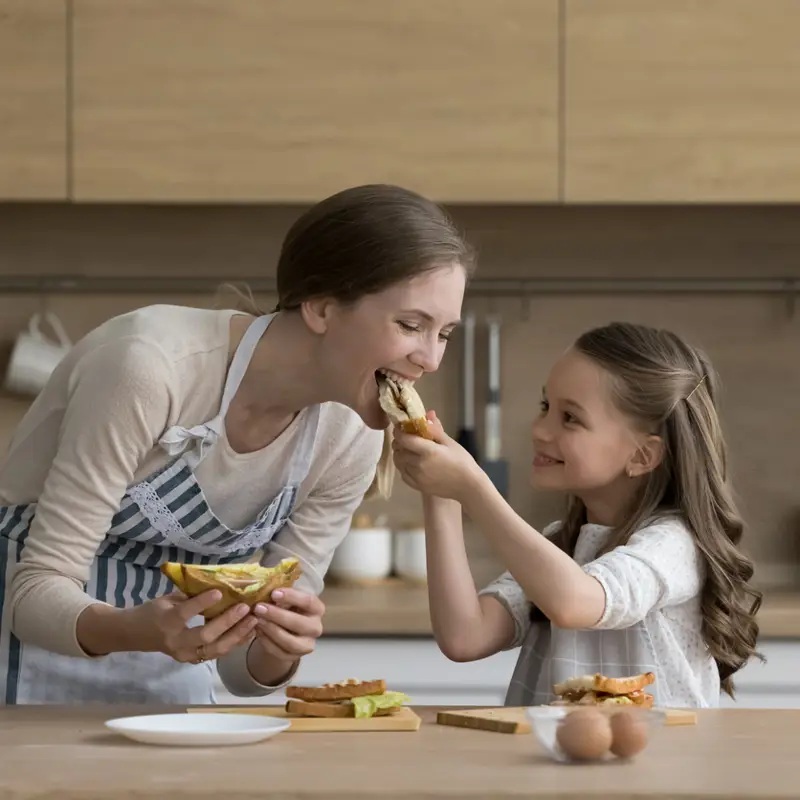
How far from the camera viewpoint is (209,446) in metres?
1.62

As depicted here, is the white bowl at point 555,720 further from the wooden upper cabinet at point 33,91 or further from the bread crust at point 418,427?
the wooden upper cabinet at point 33,91

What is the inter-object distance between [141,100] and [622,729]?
6.42 ft

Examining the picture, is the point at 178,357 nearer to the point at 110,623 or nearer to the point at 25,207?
the point at 110,623

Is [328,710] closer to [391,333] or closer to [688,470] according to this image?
[391,333]

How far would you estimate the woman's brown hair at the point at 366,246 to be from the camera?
1553 millimetres

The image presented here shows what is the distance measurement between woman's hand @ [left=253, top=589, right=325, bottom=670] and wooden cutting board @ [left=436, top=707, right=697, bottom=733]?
6.7 inches

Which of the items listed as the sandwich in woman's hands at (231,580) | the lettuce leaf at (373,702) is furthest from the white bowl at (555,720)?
the sandwich in woman's hands at (231,580)

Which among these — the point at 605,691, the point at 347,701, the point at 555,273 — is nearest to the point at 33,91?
the point at 555,273

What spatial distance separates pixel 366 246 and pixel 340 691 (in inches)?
20.9

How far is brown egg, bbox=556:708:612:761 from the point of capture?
3.42ft

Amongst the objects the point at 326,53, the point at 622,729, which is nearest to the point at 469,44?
the point at 326,53

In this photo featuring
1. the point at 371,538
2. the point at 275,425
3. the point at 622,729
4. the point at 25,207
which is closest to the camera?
the point at 622,729

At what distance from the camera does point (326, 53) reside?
8.77 feet

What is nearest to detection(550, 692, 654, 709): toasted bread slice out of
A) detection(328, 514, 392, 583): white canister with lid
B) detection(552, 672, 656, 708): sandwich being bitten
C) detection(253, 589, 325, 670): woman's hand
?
detection(552, 672, 656, 708): sandwich being bitten
